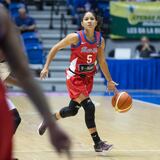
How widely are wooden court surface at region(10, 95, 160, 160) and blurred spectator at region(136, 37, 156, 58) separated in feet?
16.1

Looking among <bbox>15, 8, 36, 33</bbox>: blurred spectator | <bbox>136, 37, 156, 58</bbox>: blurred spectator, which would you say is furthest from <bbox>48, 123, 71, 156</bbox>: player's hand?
<bbox>136, 37, 156, 58</bbox>: blurred spectator

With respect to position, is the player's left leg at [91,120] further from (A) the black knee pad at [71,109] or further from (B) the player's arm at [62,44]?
(B) the player's arm at [62,44]

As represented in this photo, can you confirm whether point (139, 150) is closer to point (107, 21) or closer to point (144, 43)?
point (144, 43)

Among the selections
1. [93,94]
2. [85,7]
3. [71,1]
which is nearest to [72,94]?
[93,94]

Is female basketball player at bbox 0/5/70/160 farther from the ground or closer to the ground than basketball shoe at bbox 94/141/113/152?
farther from the ground

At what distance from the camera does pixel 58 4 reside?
2025cm

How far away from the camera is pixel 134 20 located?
64.4 feet

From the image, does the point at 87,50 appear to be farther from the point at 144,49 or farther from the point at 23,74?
the point at 144,49

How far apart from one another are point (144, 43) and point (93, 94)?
298 centimetres

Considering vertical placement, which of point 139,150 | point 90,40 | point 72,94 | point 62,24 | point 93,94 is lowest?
point 93,94

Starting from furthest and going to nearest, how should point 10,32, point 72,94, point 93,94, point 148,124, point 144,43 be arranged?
point 144,43 < point 93,94 < point 148,124 < point 72,94 < point 10,32

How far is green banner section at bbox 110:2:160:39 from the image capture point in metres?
19.2

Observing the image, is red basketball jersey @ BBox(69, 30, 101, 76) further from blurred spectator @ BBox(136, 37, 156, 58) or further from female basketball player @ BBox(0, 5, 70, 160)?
blurred spectator @ BBox(136, 37, 156, 58)

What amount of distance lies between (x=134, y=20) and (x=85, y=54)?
41.3 ft
